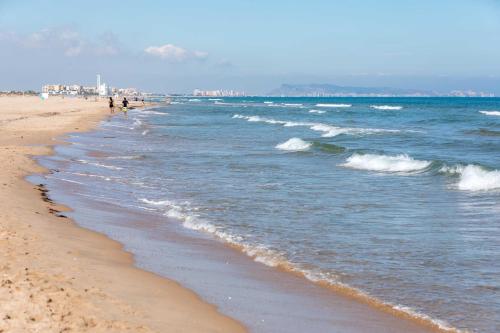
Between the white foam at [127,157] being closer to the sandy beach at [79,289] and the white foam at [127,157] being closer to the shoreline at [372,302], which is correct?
the sandy beach at [79,289]

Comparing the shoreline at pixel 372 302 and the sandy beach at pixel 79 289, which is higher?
the sandy beach at pixel 79 289

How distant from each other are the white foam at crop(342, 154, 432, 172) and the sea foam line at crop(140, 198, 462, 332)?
10.0 metres

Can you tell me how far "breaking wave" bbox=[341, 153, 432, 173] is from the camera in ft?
67.2

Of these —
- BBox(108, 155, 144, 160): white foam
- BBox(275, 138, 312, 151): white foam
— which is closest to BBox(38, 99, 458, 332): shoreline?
BBox(108, 155, 144, 160): white foam

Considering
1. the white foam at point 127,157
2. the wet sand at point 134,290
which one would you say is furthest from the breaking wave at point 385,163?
the wet sand at point 134,290

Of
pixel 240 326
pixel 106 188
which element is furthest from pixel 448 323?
pixel 106 188

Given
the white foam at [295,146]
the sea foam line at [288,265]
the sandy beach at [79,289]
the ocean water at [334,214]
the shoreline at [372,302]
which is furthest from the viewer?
the white foam at [295,146]

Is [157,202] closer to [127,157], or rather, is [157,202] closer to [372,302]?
[372,302]

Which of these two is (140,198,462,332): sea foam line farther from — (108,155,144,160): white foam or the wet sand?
(108,155,144,160): white foam

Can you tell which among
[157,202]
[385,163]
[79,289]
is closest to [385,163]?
[385,163]

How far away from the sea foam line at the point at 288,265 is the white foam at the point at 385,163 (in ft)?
32.8

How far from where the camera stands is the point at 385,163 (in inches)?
846

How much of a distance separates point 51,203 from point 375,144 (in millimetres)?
21616

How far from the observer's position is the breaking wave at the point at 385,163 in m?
20.5
